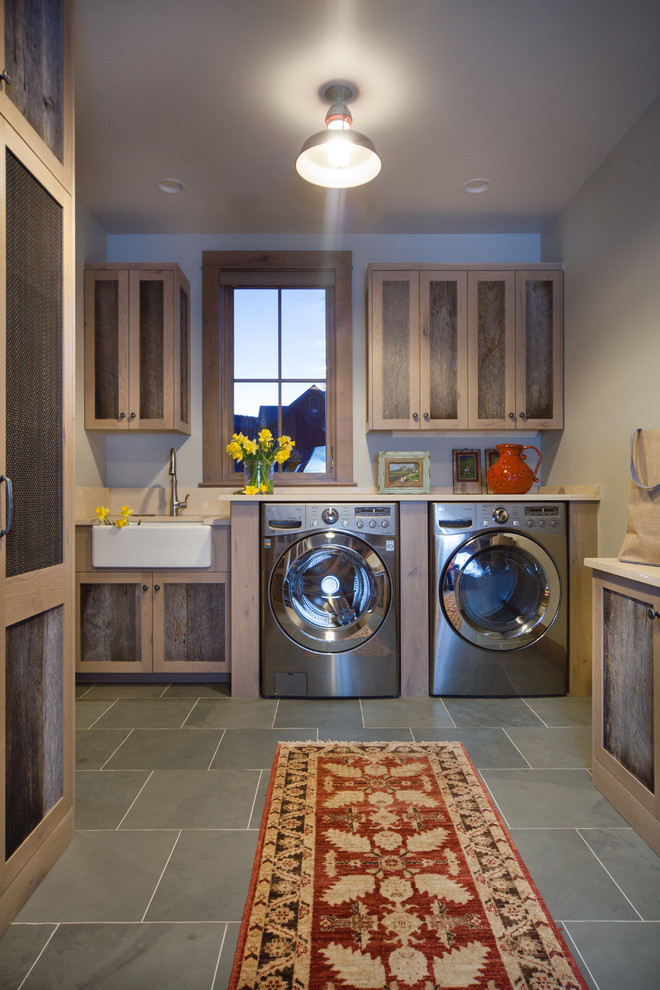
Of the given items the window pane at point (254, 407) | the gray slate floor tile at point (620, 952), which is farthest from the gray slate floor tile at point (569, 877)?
the window pane at point (254, 407)

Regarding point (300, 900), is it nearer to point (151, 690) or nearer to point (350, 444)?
point (151, 690)

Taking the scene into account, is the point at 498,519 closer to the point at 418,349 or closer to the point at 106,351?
the point at 418,349

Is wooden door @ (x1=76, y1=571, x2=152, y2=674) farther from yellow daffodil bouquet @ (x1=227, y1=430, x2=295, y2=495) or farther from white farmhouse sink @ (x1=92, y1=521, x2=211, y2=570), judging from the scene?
yellow daffodil bouquet @ (x1=227, y1=430, x2=295, y2=495)

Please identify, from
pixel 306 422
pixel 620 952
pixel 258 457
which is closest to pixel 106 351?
pixel 258 457

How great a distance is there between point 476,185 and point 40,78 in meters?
2.18

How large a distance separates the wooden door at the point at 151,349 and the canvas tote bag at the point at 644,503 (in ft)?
Answer: 7.68

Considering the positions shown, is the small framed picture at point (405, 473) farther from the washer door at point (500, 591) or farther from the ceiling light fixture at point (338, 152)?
the ceiling light fixture at point (338, 152)

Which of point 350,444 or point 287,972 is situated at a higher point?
point 350,444

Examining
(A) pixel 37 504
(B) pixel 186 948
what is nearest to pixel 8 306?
(A) pixel 37 504

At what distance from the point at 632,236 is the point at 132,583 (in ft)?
9.05

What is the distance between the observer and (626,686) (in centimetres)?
175

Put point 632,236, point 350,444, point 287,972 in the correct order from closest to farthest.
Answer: point 287,972
point 632,236
point 350,444

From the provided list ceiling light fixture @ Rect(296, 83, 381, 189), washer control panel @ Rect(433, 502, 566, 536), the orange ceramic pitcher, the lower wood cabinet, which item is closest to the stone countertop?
the lower wood cabinet

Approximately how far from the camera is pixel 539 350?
330 cm
